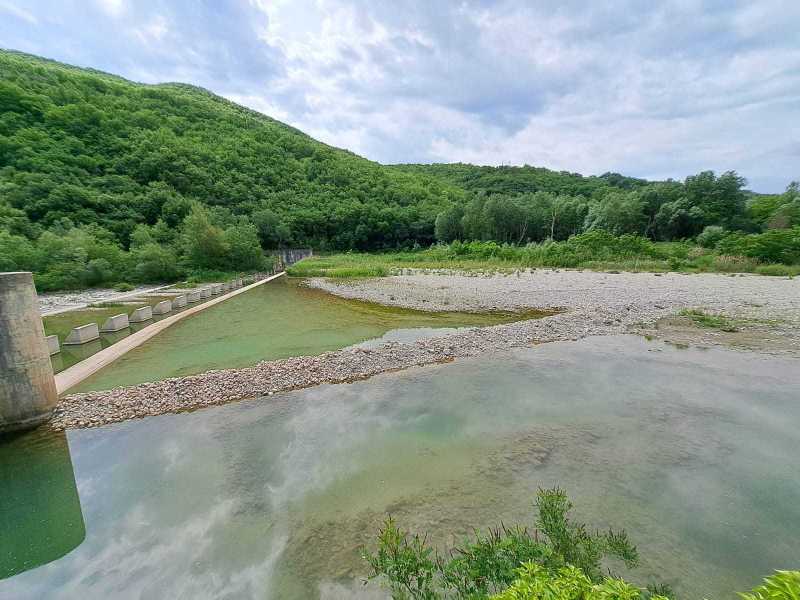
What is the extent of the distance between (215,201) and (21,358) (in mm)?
69391

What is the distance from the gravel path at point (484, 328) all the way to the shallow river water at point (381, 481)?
78 centimetres

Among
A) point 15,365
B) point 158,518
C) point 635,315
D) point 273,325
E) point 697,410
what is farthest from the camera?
point 273,325

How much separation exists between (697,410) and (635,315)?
8.99m

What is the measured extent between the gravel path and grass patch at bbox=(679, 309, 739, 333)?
2.63ft

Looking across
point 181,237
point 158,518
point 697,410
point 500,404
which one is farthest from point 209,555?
point 181,237

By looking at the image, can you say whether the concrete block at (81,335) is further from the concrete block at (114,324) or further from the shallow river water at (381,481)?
the shallow river water at (381,481)

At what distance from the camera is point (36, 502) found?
5145 millimetres

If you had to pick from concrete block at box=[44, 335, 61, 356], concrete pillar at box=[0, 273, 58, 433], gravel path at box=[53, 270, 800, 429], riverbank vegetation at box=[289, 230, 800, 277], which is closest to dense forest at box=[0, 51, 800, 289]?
riverbank vegetation at box=[289, 230, 800, 277]

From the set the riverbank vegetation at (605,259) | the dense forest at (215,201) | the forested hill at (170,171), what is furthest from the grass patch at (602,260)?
the forested hill at (170,171)

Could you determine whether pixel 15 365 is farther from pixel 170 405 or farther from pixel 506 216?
pixel 506 216

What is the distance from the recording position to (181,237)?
125 ft

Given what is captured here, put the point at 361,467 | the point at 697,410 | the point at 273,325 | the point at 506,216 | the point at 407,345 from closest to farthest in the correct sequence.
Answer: the point at 361,467
the point at 697,410
the point at 407,345
the point at 273,325
the point at 506,216

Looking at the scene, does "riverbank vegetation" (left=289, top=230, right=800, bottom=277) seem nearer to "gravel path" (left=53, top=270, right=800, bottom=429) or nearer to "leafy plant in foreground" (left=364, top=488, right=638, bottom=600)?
"gravel path" (left=53, top=270, right=800, bottom=429)

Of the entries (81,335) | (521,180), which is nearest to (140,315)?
(81,335)
